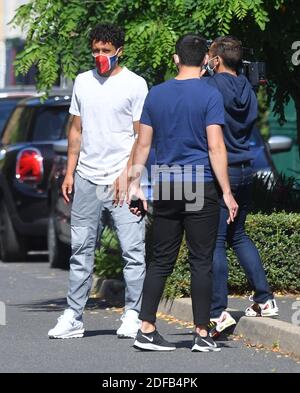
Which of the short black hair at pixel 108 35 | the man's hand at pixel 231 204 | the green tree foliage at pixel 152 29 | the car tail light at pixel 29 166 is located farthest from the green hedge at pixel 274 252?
the car tail light at pixel 29 166

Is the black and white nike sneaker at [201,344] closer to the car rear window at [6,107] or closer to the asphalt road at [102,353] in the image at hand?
the asphalt road at [102,353]

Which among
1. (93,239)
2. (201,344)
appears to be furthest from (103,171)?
(201,344)

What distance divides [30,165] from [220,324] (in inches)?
292

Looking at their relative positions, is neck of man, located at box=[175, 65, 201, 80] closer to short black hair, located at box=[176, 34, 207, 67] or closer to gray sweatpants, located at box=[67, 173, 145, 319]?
short black hair, located at box=[176, 34, 207, 67]

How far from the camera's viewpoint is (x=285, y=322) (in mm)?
9344

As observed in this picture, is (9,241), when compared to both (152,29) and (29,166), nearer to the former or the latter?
(29,166)

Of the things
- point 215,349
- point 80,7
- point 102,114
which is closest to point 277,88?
point 80,7

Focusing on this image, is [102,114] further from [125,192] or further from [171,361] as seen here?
[171,361]

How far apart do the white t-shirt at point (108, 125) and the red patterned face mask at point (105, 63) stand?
9cm

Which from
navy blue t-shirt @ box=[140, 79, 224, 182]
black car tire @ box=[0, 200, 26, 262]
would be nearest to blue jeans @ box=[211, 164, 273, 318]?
navy blue t-shirt @ box=[140, 79, 224, 182]

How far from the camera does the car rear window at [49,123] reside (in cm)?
1661

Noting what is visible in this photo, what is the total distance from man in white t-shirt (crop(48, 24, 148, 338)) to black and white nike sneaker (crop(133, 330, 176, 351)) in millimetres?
598

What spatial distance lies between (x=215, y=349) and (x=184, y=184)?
3.42ft

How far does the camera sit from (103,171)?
372 inches
